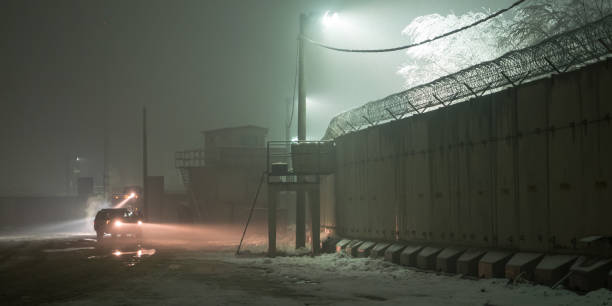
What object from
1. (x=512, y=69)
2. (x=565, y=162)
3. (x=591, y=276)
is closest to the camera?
(x=591, y=276)

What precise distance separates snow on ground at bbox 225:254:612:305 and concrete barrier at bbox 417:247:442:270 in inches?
15.0

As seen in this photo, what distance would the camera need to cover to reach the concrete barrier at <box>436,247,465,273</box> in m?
13.9

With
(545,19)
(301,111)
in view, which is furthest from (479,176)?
(545,19)

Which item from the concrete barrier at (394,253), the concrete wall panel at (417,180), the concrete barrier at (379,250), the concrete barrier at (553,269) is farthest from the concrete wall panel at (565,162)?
the concrete barrier at (379,250)

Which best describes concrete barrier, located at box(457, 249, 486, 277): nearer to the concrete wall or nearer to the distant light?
the concrete wall

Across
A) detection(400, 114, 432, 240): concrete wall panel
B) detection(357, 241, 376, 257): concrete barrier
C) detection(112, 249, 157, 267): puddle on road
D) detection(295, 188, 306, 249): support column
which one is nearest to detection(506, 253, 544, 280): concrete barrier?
detection(400, 114, 432, 240): concrete wall panel

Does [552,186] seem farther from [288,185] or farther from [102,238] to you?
[102,238]

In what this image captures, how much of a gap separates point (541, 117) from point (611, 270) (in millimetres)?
3602

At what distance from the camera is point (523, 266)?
1131 cm

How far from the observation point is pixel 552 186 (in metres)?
11.6

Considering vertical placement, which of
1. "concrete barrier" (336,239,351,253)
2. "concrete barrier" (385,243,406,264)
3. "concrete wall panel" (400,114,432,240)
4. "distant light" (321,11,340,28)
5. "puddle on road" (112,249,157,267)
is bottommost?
"puddle on road" (112,249,157,267)

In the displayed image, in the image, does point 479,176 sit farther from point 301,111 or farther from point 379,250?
point 301,111

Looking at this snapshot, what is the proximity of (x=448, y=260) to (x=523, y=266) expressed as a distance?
2.71 m

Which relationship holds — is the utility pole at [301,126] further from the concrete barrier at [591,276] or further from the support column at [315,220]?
the concrete barrier at [591,276]
